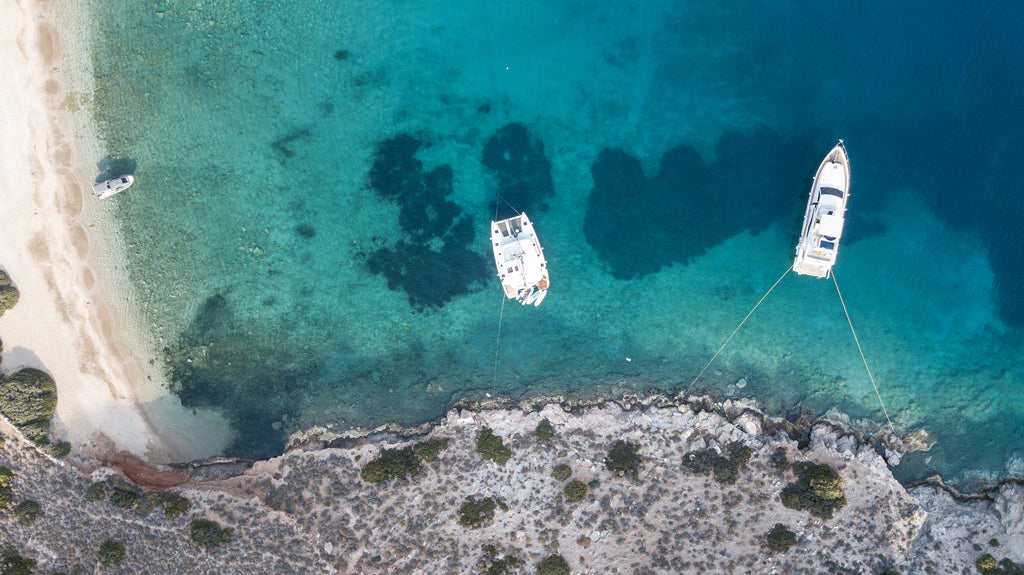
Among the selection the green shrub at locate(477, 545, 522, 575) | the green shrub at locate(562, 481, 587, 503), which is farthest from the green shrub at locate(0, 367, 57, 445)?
the green shrub at locate(562, 481, 587, 503)

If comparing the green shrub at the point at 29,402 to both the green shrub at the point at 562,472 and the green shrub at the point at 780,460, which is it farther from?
the green shrub at the point at 780,460

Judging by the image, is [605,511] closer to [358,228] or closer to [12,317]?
[358,228]

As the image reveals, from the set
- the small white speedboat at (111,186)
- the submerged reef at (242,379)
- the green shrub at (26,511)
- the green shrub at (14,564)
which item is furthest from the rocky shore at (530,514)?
the small white speedboat at (111,186)

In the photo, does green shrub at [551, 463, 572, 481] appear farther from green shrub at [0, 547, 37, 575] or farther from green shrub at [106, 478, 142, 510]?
green shrub at [0, 547, 37, 575]

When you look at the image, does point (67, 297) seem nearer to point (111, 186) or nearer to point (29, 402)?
point (29, 402)

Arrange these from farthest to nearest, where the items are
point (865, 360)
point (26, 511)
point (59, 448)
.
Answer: point (865, 360), point (59, 448), point (26, 511)

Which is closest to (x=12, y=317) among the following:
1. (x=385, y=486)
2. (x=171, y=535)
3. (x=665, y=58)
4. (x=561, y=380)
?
(x=171, y=535)

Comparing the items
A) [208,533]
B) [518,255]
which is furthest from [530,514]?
[208,533]
